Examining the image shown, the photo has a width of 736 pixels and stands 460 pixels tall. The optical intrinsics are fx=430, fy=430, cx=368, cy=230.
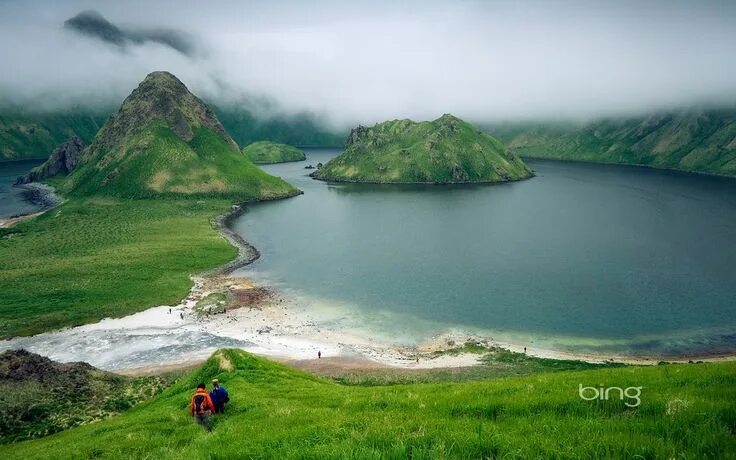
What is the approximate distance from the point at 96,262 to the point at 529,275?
11200cm

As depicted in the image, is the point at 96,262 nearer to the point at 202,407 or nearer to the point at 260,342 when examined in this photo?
the point at 260,342

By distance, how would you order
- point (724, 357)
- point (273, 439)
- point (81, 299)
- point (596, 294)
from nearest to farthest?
point (273, 439)
point (724, 357)
point (81, 299)
point (596, 294)

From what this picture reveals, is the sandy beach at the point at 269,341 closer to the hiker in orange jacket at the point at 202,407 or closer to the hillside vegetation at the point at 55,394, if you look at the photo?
the hillside vegetation at the point at 55,394

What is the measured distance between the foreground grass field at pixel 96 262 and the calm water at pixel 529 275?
19.4 metres

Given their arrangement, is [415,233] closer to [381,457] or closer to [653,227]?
[653,227]

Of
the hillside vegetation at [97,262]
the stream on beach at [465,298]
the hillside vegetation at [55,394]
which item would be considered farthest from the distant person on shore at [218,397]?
the hillside vegetation at [97,262]

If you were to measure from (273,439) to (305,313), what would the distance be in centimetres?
7733

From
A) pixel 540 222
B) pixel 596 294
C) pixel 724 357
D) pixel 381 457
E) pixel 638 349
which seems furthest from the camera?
pixel 540 222

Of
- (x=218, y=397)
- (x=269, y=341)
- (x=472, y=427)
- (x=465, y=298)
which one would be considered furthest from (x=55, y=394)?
(x=465, y=298)

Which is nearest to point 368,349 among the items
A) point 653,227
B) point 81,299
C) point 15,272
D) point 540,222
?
point 81,299

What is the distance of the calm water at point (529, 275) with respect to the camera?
80750mm

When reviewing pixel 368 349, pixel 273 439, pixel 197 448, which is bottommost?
pixel 368 349

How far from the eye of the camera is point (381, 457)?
1037 cm

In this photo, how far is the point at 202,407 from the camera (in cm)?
2209
